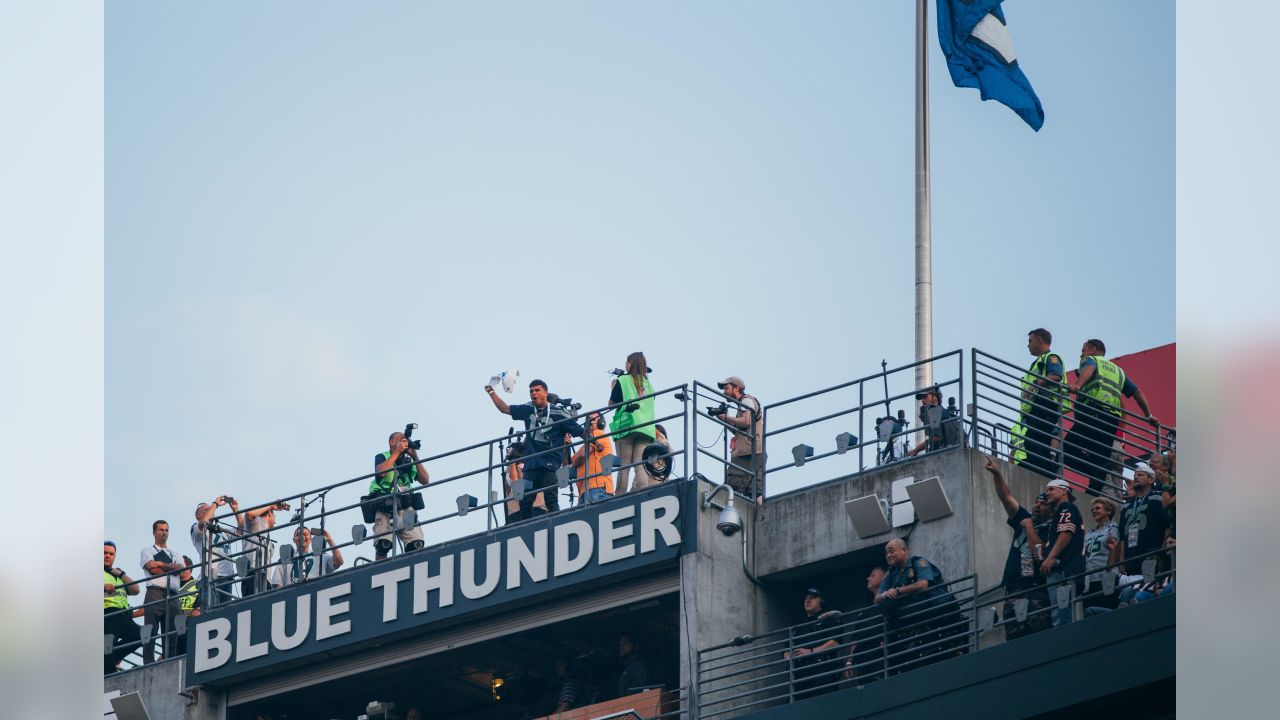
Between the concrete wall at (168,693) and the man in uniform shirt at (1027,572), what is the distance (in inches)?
429

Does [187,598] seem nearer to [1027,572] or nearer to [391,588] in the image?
[391,588]

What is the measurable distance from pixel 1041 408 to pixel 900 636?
2.94 meters

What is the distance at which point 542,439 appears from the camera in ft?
70.2

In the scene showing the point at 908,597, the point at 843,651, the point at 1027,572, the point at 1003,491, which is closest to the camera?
the point at 1027,572

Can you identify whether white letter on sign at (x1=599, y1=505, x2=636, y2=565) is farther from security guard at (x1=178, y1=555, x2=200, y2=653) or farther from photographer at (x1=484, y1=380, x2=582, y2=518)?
security guard at (x1=178, y1=555, x2=200, y2=653)

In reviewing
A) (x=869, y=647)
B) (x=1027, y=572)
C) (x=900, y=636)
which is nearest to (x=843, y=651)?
(x=869, y=647)

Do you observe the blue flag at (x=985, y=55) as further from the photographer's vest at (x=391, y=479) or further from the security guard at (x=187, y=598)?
the security guard at (x=187, y=598)

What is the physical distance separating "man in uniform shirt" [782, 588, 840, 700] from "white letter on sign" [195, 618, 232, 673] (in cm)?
736

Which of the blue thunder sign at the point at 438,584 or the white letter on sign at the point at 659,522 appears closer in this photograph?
the white letter on sign at the point at 659,522

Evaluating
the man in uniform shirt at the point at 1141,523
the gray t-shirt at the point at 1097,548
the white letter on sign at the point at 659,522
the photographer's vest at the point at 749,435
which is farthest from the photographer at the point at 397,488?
the man in uniform shirt at the point at 1141,523

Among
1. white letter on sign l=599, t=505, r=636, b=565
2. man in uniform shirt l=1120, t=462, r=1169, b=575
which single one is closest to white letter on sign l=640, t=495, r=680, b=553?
white letter on sign l=599, t=505, r=636, b=565

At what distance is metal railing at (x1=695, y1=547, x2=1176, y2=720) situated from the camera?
1530 centimetres

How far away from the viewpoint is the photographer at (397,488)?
73.0 ft
